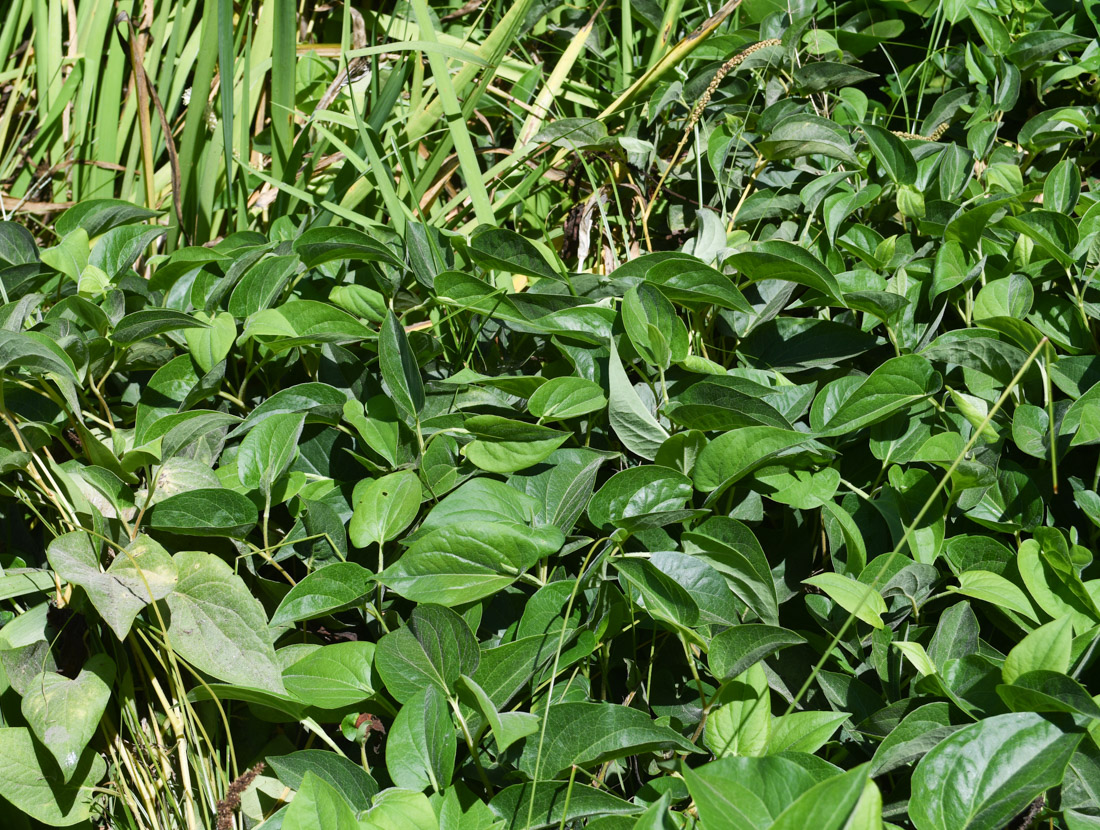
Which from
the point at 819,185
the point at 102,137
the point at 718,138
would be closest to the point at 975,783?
the point at 819,185

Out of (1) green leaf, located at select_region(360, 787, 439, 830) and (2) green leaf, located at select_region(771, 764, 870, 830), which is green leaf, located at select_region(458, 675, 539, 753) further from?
(2) green leaf, located at select_region(771, 764, 870, 830)

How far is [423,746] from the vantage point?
26.5 inches

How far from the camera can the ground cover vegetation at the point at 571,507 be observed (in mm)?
676

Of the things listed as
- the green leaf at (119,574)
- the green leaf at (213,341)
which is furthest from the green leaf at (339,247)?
the green leaf at (119,574)

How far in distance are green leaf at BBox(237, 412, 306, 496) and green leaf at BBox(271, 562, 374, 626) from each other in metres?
0.12

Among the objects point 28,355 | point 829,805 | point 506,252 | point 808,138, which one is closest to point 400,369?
point 506,252

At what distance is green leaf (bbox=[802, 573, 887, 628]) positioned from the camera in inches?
27.8

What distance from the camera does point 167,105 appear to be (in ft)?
4.92

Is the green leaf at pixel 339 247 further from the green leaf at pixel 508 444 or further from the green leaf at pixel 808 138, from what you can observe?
the green leaf at pixel 808 138

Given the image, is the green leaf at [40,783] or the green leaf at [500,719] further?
the green leaf at [40,783]

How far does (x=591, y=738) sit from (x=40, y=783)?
0.50 m

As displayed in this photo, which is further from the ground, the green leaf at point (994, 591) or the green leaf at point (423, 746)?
the green leaf at point (994, 591)

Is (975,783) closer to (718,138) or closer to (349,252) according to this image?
(349,252)

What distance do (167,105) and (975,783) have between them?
5.12ft
